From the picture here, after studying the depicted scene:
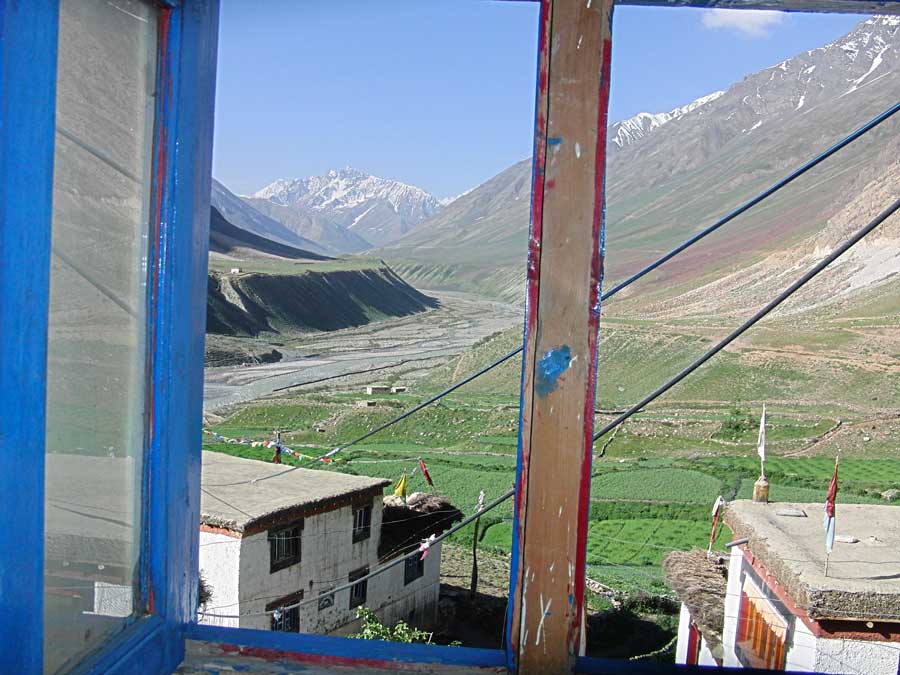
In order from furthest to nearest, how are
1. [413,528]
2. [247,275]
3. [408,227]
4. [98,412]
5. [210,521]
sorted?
[408,227]
[247,275]
[413,528]
[210,521]
[98,412]

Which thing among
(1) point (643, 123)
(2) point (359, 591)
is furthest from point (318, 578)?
(1) point (643, 123)

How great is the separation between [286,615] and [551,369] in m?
8.55

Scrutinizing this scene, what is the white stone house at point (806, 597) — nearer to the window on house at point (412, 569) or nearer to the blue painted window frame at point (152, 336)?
the blue painted window frame at point (152, 336)

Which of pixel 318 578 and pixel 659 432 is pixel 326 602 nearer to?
pixel 318 578

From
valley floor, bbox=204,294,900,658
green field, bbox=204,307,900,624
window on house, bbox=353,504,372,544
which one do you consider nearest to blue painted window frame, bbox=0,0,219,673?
window on house, bbox=353,504,372,544

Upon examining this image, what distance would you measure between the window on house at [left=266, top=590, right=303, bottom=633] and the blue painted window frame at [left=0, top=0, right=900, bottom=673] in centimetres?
788

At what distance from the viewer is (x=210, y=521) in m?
8.05

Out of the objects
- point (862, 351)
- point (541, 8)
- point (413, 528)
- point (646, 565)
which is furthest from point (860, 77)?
point (541, 8)

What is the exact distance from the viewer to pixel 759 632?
6.10m

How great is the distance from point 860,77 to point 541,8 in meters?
114

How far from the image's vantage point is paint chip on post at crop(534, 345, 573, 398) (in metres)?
1.02

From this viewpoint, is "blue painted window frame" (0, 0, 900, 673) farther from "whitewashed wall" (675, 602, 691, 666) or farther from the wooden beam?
"whitewashed wall" (675, 602, 691, 666)

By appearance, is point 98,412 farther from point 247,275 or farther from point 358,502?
point 247,275

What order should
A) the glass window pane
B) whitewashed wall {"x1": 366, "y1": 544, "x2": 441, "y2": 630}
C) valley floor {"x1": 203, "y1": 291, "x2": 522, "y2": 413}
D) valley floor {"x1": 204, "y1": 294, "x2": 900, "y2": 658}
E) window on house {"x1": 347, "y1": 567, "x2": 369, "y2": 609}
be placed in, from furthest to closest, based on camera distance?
valley floor {"x1": 203, "y1": 291, "x2": 522, "y2": 413} < valley floor {"x1": 204, "y1": 294, "x2": 900, "y2": 658} < whitewashed wall {"x1": 366, "y1": 544, "x2": 441, "y2": 630} < window on house {"x1": 347, "y1": 567, "x2": 369, "y2": 609} < the glass window pane
